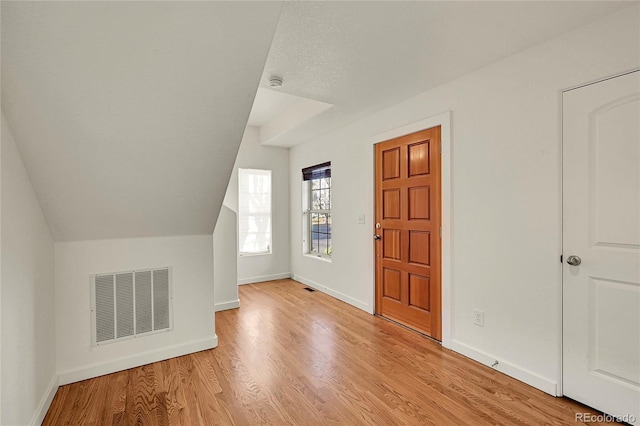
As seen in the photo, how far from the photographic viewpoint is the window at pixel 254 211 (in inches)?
199

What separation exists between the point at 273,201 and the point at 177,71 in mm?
3789

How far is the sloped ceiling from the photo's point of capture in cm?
128

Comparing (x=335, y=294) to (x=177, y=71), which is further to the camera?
(x=335, y=294)

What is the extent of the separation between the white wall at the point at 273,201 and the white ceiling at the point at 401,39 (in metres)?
2.31

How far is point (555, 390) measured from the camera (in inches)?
78.7

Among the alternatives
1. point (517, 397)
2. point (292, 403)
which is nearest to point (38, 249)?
point (292, 403)

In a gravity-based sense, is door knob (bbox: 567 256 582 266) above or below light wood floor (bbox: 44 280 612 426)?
above

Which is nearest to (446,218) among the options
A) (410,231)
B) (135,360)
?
(410,231)

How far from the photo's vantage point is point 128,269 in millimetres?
2443

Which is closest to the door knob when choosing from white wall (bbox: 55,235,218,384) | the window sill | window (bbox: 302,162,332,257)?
white wall (bbox: 55,235,218,384)

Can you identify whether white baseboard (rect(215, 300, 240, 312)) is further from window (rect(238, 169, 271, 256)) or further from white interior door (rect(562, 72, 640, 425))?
white interior door (rect(562, 72, 640, 425))

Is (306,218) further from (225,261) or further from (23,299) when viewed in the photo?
(23,299)

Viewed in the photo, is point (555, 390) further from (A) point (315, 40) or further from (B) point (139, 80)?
(B) point (139, 80)

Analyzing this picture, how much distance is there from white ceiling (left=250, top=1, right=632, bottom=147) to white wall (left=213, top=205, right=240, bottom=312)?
1.83 meters
